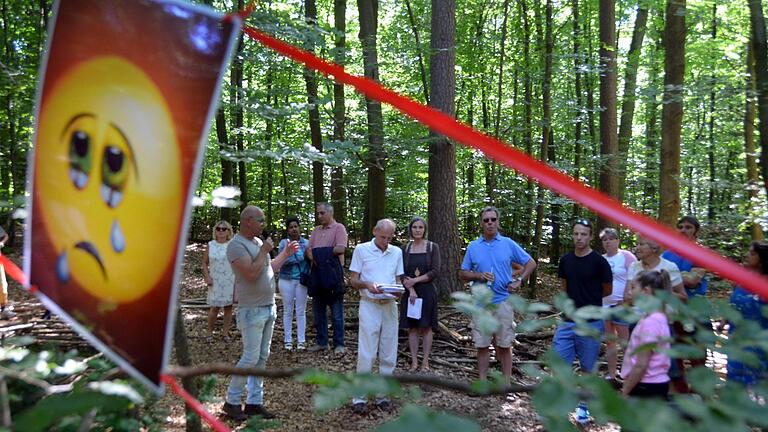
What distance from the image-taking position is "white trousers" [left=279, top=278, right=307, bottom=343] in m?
6.91

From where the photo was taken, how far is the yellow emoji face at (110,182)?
117cm

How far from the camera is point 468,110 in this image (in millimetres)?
16453

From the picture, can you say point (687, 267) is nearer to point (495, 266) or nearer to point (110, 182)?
point (495, 266)

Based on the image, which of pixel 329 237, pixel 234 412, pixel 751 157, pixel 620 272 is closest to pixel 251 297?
pixel 234 412

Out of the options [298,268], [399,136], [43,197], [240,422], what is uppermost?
[399,136]

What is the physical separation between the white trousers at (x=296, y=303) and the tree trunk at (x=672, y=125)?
5316 mm

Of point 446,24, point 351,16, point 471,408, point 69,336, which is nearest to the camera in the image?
point 471,408

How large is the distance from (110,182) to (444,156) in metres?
7.58

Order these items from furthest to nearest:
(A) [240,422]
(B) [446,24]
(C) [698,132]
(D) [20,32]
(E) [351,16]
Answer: (C) [698,132] → (E) [351,16] → (D) [20,32] → (B) [446,24] → (A) [240,422]

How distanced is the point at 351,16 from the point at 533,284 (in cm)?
1126

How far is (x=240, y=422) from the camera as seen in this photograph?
4.62 m

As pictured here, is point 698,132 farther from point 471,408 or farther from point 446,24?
point 471,408

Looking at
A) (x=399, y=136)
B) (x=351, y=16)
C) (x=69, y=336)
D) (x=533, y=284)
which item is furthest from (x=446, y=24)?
(x=351, y=16)

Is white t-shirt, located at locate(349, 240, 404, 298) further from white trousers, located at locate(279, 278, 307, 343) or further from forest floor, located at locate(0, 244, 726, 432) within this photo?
white trousers, located at locate(279, 278, 307, 343)
